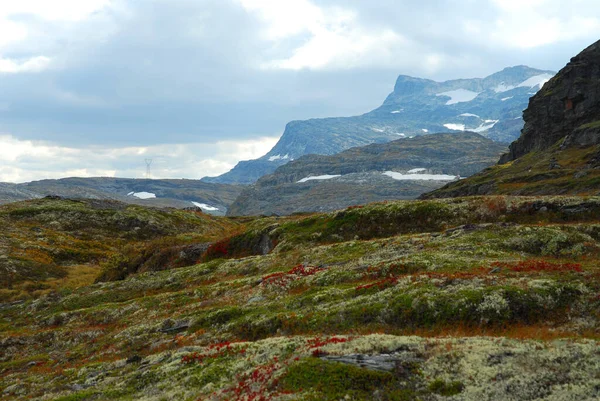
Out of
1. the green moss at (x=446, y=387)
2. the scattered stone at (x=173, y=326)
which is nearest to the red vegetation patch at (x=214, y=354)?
the scattered stone at (x=173, y=326)

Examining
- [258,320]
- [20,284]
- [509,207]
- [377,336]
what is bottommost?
[20,284]

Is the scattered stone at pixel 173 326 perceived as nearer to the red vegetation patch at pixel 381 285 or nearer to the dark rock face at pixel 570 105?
the red vegetation patch at pixel 381 285

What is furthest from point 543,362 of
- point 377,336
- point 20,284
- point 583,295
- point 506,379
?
point 20,284

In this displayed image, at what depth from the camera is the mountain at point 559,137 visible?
117613mm

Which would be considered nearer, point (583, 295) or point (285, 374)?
point (285, 374)

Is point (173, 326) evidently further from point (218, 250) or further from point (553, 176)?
point (553, 176)

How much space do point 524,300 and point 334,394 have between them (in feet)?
41.2

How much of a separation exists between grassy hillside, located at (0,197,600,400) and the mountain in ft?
251

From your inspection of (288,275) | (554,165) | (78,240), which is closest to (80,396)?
(288,275)

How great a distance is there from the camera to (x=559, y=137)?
177625mm

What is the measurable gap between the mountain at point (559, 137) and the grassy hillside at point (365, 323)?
7643cm

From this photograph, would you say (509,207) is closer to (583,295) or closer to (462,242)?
(462,242)

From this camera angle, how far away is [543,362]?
14.4 metres

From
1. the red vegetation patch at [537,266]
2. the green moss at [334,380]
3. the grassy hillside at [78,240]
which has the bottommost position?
the grassy hillside at [78,240]
